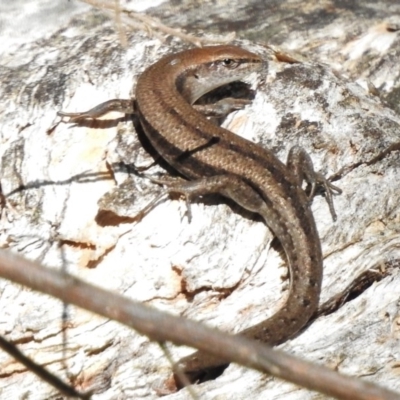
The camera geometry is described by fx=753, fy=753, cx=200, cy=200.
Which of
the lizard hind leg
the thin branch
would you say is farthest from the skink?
the thin branch

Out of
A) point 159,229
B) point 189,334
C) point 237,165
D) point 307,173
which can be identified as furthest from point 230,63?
point 189,334

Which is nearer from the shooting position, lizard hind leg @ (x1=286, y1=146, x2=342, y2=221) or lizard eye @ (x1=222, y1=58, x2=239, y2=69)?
lizard hind leg @ (x1=286, y1=146, x2=342, y2=221)

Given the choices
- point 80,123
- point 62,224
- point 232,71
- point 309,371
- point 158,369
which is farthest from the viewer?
point 232,71

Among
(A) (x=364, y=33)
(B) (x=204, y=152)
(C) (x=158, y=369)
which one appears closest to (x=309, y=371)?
(C) (x=158, y=369)

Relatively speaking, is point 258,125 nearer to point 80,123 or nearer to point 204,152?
point 204,152

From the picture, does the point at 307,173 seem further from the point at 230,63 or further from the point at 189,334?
the point at 189,334

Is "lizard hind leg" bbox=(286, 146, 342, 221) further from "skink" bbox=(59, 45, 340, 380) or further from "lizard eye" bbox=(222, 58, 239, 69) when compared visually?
"lizard eye" bbox=(222, 58, 239, 69)

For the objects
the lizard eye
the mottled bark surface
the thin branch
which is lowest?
the mottled bark surface

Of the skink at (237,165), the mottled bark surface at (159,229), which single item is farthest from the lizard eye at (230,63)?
the mottled bark surface at (159,229)
